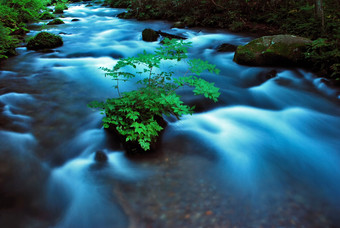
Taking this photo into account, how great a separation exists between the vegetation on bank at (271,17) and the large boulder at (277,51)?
0.31 metres

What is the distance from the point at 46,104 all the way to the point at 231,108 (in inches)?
144

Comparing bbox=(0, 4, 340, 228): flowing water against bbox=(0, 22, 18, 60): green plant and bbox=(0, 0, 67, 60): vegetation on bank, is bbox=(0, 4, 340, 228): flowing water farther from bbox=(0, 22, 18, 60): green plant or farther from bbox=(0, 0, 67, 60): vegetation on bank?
bbox=(0, 0, 67, 60): vegetation on bank

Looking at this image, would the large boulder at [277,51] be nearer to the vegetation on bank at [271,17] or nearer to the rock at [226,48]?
the vegetation on bank at [271,17]

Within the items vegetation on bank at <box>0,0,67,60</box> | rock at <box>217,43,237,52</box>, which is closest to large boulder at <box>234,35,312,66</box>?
rock at <box>217,43,237,52</box>

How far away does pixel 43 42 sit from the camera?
800cm

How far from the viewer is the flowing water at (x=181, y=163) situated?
2.30 meters

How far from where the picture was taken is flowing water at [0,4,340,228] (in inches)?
90.4

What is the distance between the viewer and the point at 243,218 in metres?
2.26

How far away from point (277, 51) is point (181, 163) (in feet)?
16.1

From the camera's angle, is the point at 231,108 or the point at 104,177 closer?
the point at 104,177

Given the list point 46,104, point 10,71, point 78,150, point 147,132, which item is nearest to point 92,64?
point 10,71

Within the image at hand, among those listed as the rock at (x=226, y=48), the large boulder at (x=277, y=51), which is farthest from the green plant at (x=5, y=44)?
the large boulder at (x=277, y=51)

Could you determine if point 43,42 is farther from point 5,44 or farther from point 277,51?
point 277,51

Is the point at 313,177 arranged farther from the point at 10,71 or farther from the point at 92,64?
the point at 10,71
